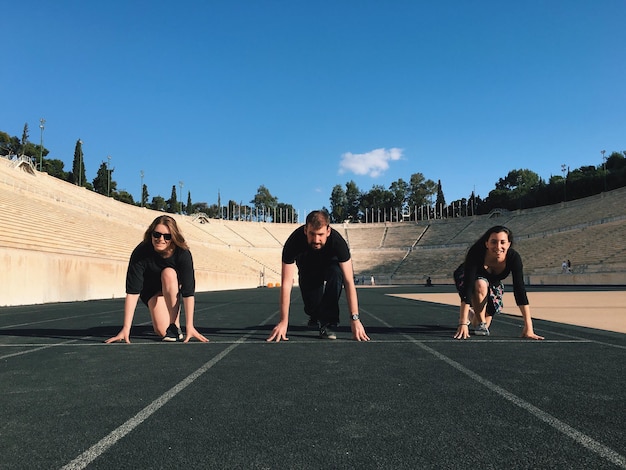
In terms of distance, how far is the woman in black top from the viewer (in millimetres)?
6172

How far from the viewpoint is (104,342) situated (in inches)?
246

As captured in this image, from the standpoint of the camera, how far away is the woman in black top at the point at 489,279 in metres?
6.17

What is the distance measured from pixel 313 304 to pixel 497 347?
2.67 m

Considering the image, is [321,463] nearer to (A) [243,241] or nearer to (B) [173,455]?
(B) [173,455]

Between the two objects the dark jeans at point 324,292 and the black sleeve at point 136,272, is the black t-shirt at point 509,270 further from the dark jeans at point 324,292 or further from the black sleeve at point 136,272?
the black sleeve at point 136,272

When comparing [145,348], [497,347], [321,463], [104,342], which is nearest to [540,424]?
[321,463]

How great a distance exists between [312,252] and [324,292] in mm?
652

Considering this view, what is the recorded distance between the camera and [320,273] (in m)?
6.10

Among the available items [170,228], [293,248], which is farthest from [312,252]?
[170,228]

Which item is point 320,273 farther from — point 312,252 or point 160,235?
point 160,235

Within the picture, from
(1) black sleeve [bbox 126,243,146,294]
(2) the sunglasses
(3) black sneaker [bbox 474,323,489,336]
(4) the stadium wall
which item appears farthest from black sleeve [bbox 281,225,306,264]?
(4) the stadium wall

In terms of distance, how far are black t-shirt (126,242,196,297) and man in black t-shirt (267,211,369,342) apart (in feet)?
4.42

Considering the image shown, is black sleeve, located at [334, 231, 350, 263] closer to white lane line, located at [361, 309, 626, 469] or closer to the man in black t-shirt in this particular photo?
the man in black t-shirt

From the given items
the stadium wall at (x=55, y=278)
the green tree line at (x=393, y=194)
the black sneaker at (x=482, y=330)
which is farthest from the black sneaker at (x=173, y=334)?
the green tree line at (x=393, y=194)
